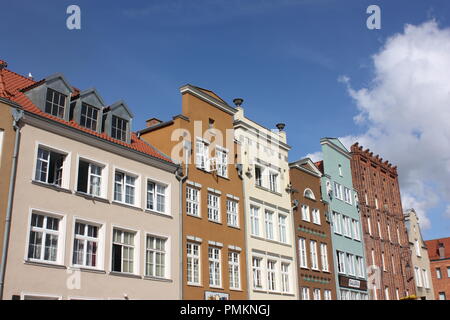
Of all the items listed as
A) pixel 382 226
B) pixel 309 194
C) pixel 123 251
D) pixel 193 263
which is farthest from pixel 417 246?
pixel 123 251

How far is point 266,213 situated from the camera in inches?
1465

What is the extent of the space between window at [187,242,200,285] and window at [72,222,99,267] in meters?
6.15

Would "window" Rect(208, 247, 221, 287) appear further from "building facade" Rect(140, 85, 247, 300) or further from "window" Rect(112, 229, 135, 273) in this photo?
"window" Rect(112, 229, 135, 273)

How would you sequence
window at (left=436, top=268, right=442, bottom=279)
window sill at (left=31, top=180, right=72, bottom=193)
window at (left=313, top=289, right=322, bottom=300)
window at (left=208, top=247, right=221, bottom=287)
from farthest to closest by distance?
window at (left=436, top=268, right=442, bottom=279), window at (left=313, top=289, right=322, bottom=300), window at (left=208, top=247, right=221, bottom=287), window sill at (left=31, top=180, right=72, bottom=193)

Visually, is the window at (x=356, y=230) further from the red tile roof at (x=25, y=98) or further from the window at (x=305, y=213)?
the red tile roof at (x=25, y=98)

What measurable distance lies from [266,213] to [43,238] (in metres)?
17.9

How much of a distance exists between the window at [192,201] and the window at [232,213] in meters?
2.92

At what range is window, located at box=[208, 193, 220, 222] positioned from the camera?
32156mm

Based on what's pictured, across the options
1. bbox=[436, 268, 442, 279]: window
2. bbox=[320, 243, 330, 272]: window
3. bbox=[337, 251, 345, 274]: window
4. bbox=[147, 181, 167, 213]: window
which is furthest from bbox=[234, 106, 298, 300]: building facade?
bbox=[436, 268, 442, 279]: window

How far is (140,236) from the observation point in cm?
2728

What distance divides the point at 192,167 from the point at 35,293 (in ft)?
41.2

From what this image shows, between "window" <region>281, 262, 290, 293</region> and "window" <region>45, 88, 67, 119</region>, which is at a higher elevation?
"window" <region>45, 88, 67, 119</region>
